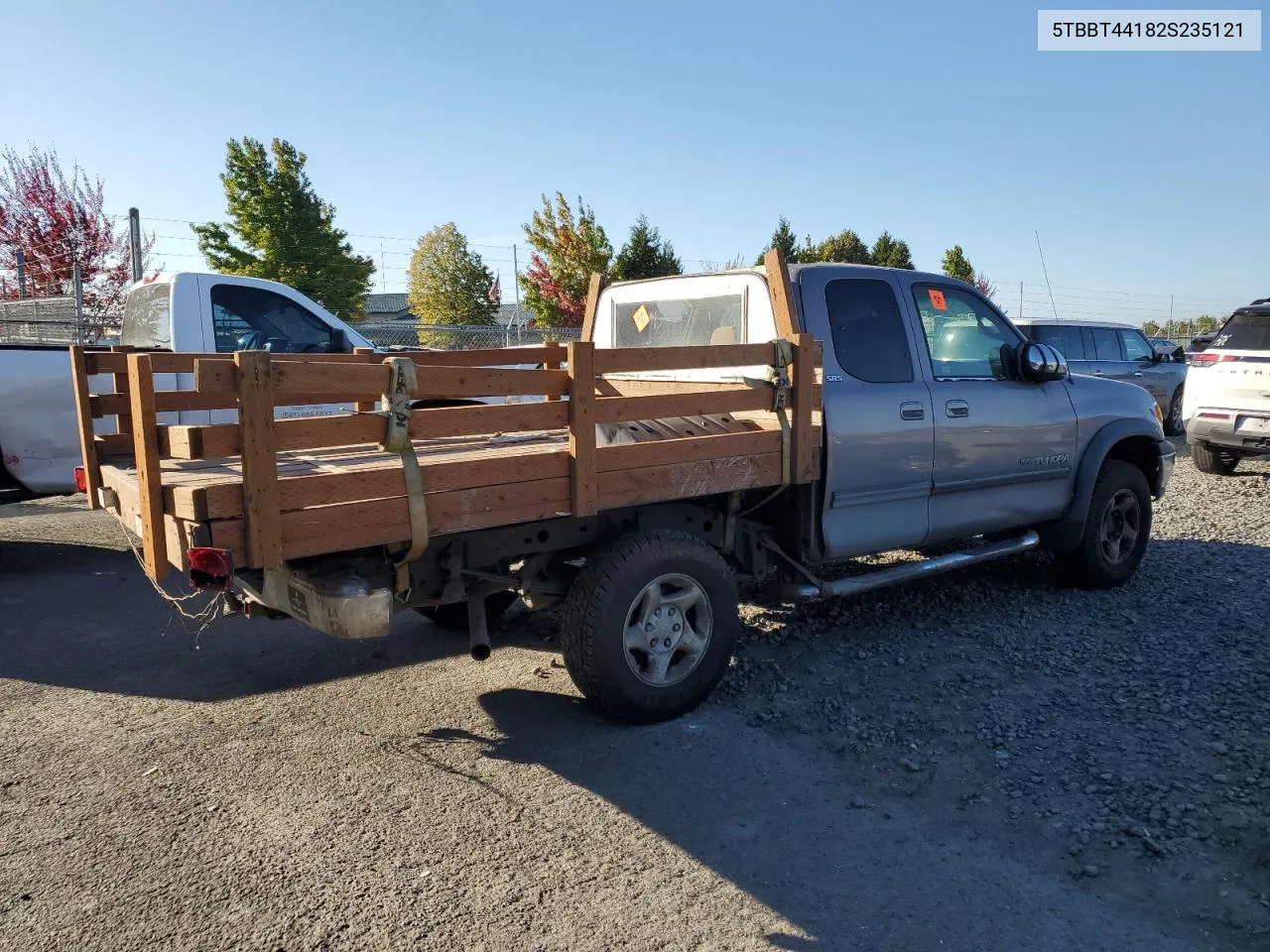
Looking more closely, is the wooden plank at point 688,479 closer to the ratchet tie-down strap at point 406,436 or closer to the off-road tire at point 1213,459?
the ratchet tie-down strap at point 406,436

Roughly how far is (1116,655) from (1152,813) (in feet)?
5.70

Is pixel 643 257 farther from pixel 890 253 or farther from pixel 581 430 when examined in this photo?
pixel 581 430

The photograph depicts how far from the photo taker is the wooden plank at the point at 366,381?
3008 mm

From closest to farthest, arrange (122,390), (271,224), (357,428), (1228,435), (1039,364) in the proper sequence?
1. (357,428)
2. (122,390)
3. (1039,364)
4. (1228,435)
5. (271,224)

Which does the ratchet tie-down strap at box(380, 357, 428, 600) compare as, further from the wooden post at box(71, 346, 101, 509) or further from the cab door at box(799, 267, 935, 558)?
the cab door at box(799, 267, 935, 558)

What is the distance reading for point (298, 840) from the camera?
326 cm

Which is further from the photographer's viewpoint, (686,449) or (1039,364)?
(1039,364)

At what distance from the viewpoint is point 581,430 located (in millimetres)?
3785

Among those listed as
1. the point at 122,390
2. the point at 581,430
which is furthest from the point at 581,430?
the point at 122,390

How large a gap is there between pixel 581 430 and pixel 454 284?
33022mm

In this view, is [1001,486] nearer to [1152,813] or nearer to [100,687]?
[1152,813]

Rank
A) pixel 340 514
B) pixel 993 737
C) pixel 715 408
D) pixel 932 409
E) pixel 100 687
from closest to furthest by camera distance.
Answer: pixel 340 514 → pixel 993 737 → pixel 715 408 → pixel 100 687 → pixel 932 409

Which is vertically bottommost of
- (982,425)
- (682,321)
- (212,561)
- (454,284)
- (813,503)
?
(813,503)

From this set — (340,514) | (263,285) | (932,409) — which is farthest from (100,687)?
(932,409)
